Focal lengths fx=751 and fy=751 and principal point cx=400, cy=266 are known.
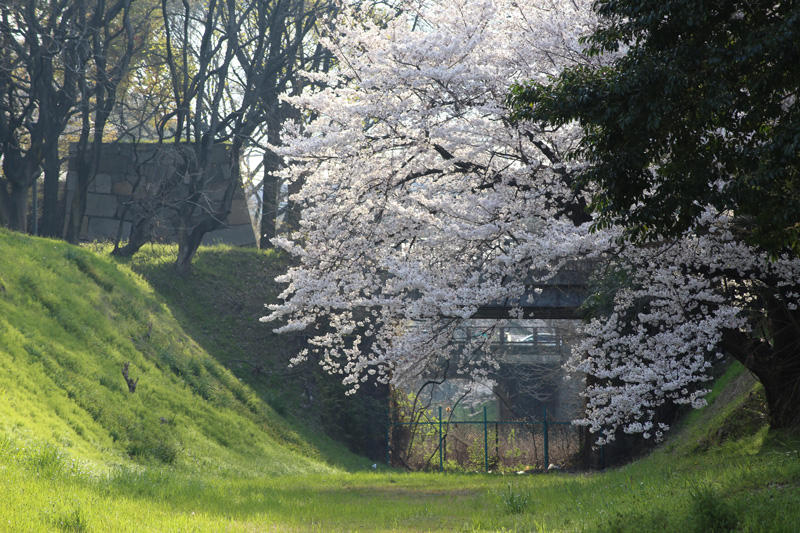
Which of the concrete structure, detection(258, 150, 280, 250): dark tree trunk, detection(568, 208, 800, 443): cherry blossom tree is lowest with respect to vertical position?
detection(568, 208, 800, 443): cherry blossom tree

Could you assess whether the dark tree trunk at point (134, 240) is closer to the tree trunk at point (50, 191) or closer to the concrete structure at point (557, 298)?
the tree trunk at point (50, 191)

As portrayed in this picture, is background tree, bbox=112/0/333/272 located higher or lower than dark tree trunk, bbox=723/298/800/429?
higher

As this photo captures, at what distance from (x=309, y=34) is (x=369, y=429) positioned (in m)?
15.1

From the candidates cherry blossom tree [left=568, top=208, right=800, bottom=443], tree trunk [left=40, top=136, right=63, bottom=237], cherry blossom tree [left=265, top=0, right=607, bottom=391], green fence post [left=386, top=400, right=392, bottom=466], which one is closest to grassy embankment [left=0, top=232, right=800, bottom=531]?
cherry blossom tree [left=568, top=208, right=800, bottom=443]

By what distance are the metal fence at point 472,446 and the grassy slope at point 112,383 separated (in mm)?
3790

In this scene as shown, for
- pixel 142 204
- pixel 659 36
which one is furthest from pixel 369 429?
pixel 659 36

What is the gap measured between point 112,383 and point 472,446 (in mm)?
15442

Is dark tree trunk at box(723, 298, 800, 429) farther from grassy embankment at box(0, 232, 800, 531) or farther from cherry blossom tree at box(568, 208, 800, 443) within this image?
grassy embankment at box(0, 232, 800, 531)

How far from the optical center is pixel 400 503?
11070mm

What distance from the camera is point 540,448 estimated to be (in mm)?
26531

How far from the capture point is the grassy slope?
38.4 feet

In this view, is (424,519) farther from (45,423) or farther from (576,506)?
(45,423)

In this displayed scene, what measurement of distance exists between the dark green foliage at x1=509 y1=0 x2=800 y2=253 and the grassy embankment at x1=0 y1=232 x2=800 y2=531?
2700mm

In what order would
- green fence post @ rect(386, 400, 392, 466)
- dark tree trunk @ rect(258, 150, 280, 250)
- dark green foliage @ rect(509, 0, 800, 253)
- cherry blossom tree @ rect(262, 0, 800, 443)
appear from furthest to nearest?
dark tree trunk @ rect(258, 150, 280, 250) < green fence post @ rect(386, 400, 392, 466) < cherry blossom tree @ rect(262, 0, 800, 443) < dark green foliage @ rect(509, 0, 800, 253)
